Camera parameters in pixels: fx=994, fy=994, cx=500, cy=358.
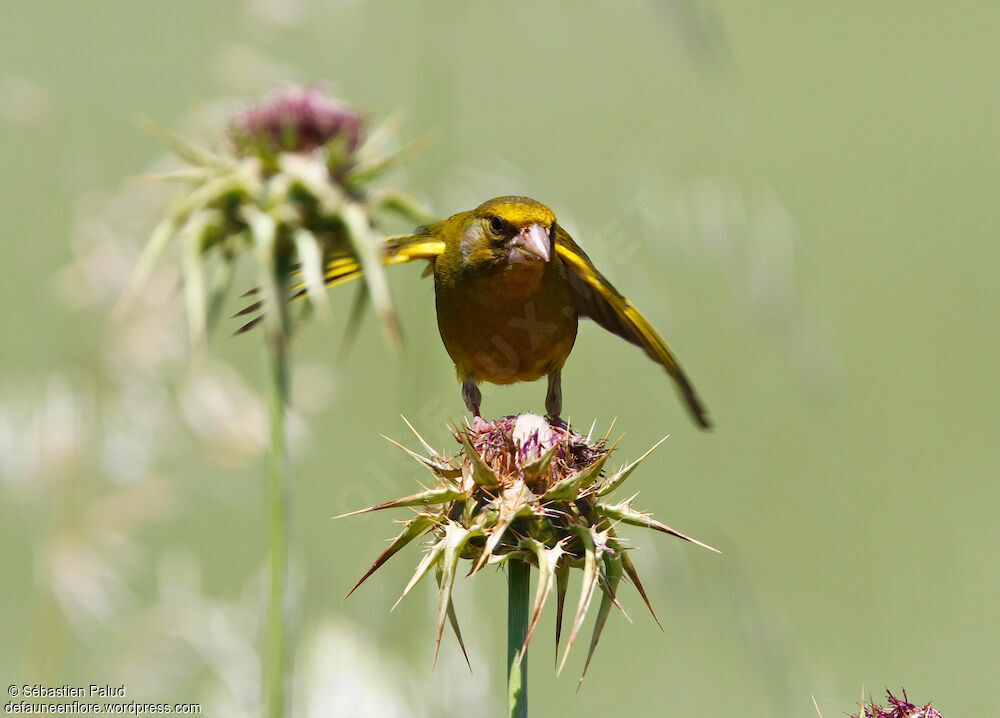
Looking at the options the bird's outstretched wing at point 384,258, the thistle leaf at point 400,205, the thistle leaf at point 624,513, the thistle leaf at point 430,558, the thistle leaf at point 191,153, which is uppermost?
the thistle leaf at point 191,153

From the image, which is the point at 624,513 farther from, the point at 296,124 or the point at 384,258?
the point at 296,124

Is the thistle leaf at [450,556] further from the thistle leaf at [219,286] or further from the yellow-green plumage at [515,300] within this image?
the thistle leaf at [219,286]

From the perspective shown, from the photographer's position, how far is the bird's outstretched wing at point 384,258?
126 inches

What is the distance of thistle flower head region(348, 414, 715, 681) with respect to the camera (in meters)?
2.06

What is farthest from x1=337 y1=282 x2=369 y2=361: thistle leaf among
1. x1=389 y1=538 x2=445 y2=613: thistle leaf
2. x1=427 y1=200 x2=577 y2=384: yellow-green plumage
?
x1=389 y1=538 x2=445 y2=613: thistle leaf

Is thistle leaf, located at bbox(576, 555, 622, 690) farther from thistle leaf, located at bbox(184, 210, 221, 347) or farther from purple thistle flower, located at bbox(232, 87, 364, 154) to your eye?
purple thistle flower, located at bbox(232, 87, 364, 154)

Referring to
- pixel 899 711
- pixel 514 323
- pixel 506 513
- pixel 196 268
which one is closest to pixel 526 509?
pixel 506 513

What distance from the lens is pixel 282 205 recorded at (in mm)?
3354

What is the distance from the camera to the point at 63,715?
389 cm

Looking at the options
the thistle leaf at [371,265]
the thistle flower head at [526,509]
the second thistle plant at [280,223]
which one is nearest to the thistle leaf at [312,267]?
the second thistle plant at [280,223]

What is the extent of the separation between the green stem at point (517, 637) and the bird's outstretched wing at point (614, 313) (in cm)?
67

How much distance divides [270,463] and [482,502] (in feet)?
3.18

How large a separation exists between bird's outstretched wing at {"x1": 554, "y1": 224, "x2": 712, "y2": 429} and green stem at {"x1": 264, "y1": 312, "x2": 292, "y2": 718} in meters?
0.91

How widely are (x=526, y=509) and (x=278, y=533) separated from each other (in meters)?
1.04
